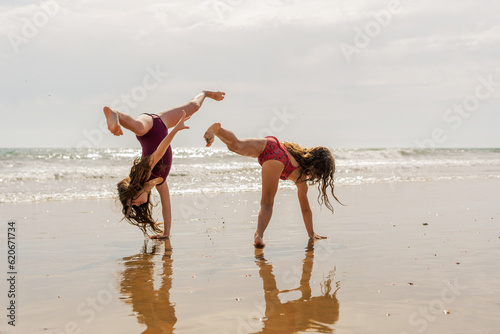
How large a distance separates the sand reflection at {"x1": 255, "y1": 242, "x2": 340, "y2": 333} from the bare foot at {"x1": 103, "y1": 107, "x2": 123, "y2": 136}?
198cm

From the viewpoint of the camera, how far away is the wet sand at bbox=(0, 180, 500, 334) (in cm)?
332

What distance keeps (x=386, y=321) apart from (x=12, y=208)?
29.7ft

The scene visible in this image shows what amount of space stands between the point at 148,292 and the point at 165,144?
2.11 meters

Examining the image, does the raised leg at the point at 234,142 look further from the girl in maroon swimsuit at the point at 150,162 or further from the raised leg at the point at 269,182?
the girl in maroon swimsuit at the point at 150,162

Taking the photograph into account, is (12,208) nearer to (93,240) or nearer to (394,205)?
(93,240)

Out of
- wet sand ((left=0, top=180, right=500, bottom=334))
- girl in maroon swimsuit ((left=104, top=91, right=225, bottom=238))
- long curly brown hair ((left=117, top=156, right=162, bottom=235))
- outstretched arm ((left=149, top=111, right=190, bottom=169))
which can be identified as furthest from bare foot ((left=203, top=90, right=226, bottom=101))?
wet sand ((left=0, top=180, right=500, bottom=334))

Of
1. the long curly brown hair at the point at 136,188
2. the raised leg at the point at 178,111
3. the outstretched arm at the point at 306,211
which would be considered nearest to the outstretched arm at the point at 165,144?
the long curly brown hair at the point at 136,188

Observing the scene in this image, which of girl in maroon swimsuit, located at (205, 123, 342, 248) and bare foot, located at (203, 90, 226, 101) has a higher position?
bare foot, located at (203, 90, 226, 101)

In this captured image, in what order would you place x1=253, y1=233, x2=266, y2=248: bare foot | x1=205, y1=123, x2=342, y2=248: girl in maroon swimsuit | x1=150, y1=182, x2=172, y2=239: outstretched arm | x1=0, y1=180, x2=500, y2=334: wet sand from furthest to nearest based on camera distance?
x1=150, y1=182, x2=172, y2=239: outstretched arm
x1=205, y1=123, x2=342, y2=248: girl in maroon swimsuit
x1=253, y1=233, x2=266, y2=248: bare foot
x1=0, y1=180, x2=500, y2=334: wet sand

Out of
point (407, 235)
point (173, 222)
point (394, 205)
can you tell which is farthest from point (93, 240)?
point (394, 205)

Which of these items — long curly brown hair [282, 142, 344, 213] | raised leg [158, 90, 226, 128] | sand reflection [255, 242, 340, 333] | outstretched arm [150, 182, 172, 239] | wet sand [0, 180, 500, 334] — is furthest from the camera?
outstretched arm [150, 182, 172, 239]

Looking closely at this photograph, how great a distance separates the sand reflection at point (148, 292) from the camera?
11.0 ft

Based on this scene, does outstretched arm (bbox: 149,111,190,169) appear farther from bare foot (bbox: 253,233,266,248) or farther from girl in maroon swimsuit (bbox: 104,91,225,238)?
bare foot (bbox: 253,233,266,248)

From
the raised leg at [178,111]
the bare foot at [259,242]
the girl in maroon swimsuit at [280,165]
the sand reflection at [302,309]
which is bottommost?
the sand reflection at [302,309]
